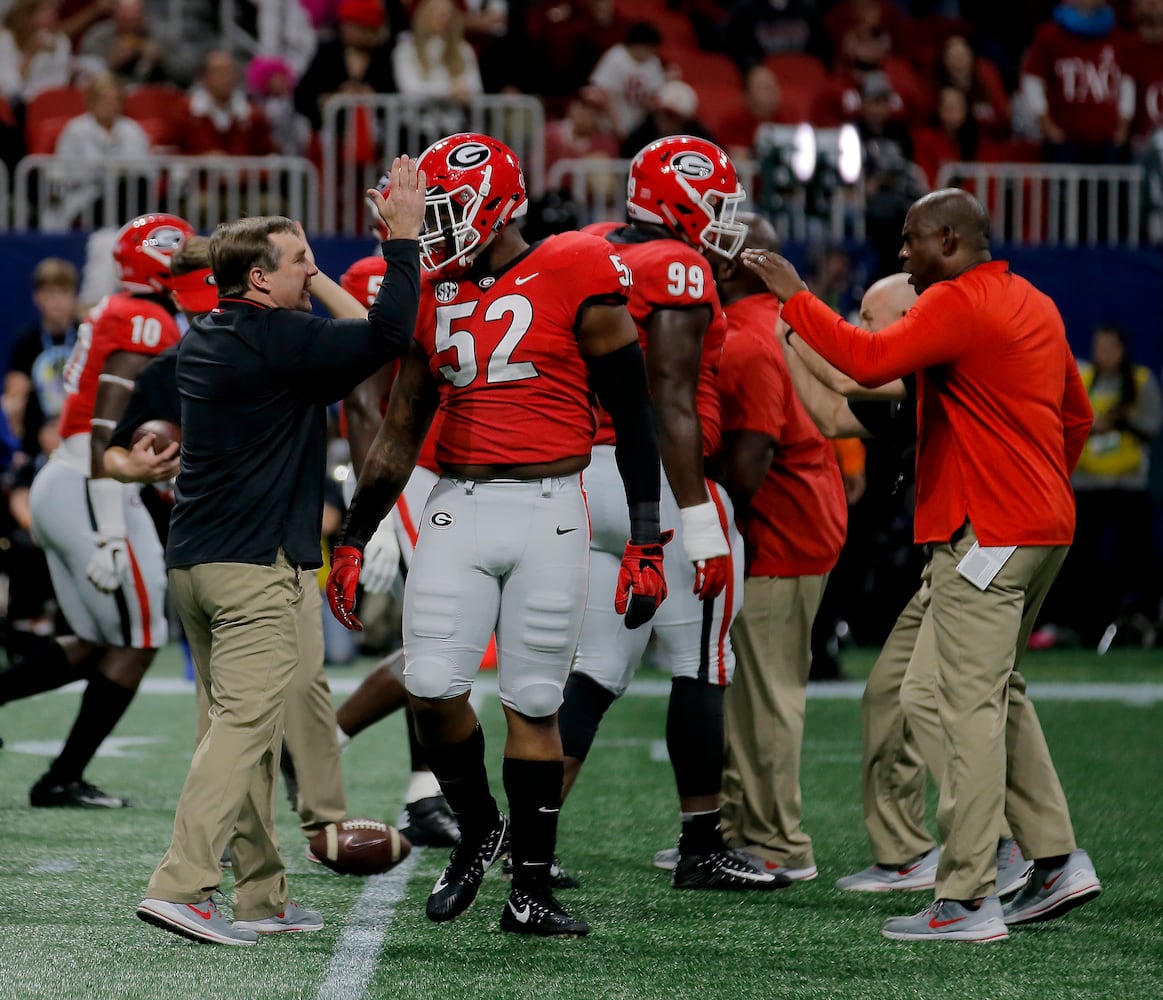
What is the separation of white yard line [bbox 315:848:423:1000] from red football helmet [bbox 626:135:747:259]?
6.60ft

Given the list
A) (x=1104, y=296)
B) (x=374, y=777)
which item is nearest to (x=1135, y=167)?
(x=1104, y=296)

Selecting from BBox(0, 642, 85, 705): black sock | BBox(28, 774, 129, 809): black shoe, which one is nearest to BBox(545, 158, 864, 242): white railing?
BBox(0, 642, 85, 705): black sock

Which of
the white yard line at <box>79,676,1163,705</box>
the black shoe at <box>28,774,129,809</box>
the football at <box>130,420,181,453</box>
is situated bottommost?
the white yard line at <box>79,676,1163,705</box>

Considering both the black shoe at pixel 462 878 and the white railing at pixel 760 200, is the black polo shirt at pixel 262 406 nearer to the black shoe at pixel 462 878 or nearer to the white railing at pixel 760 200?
the black shoe at pixel 462 878

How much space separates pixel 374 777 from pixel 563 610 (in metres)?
2.99

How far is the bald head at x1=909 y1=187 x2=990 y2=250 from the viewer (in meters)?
4.54

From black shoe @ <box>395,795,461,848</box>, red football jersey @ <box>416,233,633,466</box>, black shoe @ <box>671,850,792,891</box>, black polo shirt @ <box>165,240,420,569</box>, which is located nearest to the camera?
black polo shirt @ <box>165,240,420,569</box>

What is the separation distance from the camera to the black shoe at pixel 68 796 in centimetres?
628

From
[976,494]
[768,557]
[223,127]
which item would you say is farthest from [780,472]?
[223,127]

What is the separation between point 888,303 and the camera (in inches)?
210

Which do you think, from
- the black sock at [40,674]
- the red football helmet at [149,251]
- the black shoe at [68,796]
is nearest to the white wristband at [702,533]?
the red football helmet at [149,251]

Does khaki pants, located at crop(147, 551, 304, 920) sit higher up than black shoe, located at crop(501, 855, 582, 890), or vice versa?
khaki pants, located at crop(147, 551, 304, 920)

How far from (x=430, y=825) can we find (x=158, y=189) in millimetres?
7730

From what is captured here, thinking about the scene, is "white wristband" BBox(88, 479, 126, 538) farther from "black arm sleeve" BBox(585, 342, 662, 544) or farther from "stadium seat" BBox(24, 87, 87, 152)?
"stadium seat" BBox(24, 87, 87, 152)
